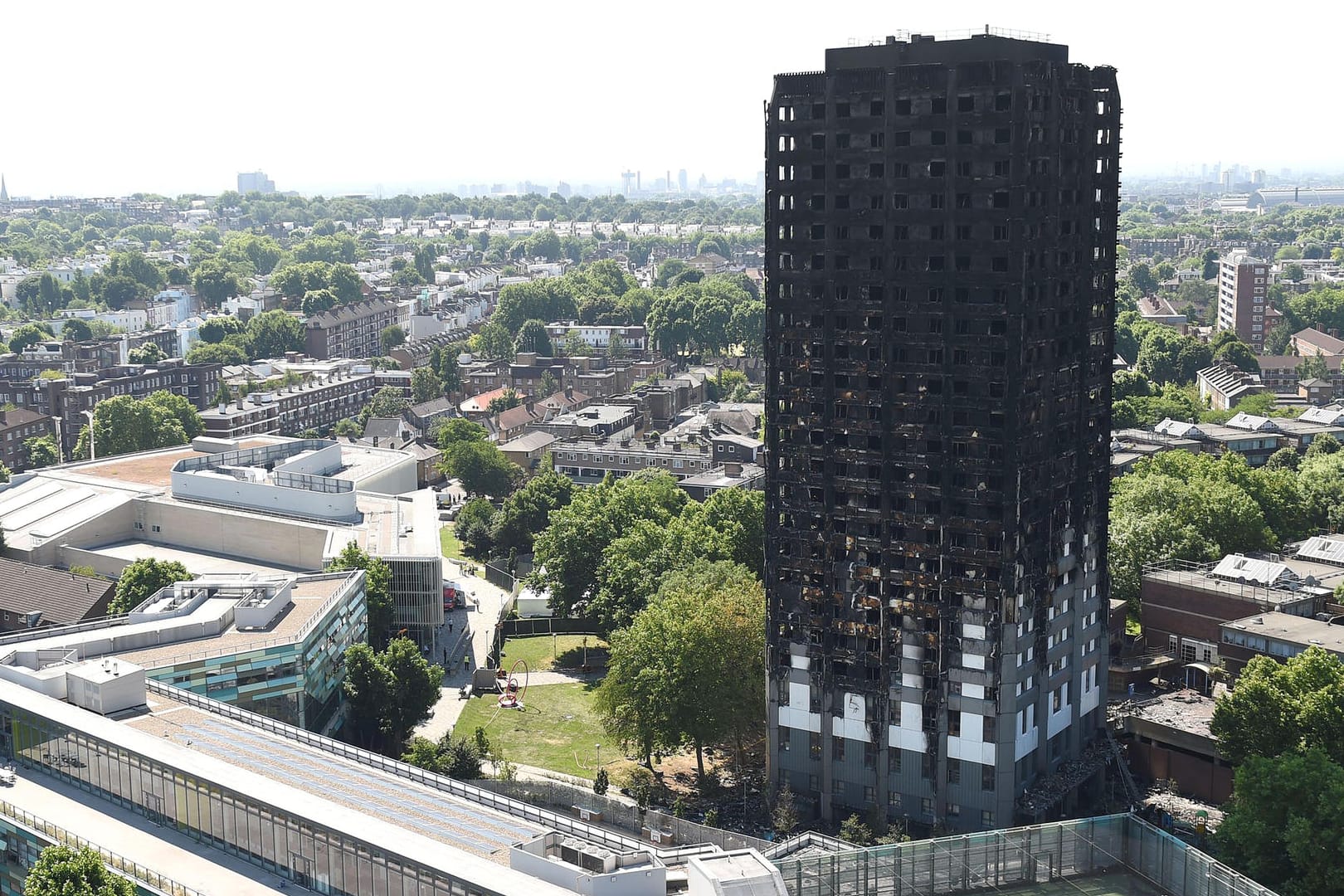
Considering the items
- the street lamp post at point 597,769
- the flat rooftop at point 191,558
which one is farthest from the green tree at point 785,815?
the flat rooftop at point 191,558

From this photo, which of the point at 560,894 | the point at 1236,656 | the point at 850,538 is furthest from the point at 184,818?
the point at 1236,656

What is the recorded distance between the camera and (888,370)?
213 feet

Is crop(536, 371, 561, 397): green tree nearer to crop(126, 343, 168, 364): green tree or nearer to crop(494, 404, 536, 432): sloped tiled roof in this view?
crop(494, 404, 536, 432): sloped tiled roof

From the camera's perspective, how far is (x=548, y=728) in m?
81.9

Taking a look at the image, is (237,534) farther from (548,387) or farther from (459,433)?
(548,387)

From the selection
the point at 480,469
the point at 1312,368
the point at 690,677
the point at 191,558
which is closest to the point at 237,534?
the point at 191,558

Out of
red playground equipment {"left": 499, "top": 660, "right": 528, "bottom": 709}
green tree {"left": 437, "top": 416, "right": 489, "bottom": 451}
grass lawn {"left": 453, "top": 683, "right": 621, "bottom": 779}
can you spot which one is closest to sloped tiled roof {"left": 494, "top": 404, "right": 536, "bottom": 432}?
green tree {"left": 437, "top": 416, "right": 489, "bottom": 451}

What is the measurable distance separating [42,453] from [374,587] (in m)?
74.6

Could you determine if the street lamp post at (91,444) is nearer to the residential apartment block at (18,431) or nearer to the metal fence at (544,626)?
the residential apartment block at (18,431)

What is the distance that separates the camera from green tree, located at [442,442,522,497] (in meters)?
134

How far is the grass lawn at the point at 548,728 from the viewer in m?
77.2

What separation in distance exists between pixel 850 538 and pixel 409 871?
27.3m

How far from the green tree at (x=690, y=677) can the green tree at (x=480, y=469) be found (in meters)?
59.7

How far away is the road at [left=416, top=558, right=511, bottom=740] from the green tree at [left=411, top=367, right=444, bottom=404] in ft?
217
